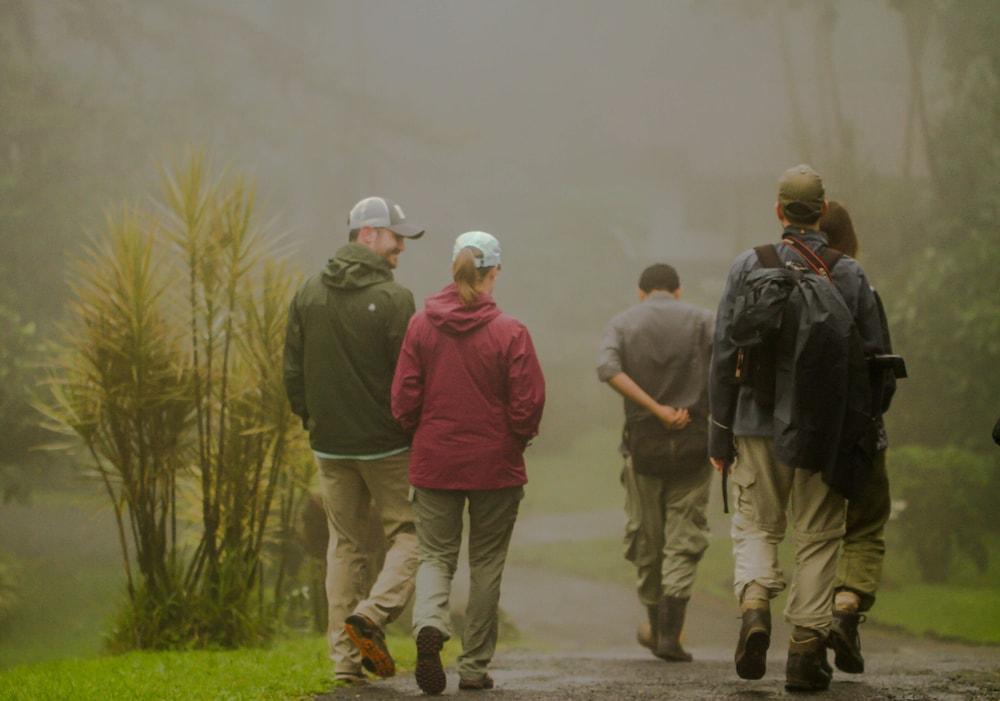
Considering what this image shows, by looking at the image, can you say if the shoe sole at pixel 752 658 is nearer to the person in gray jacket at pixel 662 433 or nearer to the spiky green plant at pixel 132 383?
the person in gray jacket at pixel 662 433

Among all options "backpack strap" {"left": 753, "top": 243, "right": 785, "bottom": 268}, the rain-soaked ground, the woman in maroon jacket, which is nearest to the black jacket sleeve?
the woman in maroon jacket

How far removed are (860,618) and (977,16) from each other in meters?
13.6

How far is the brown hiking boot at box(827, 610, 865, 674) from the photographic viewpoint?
5.20 meters

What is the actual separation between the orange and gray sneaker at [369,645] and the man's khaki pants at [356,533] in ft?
0.73

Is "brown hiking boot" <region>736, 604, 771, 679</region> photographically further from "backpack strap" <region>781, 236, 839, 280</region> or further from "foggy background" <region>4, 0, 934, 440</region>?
"foggy background" <region>4, 0, 934, 440</region>

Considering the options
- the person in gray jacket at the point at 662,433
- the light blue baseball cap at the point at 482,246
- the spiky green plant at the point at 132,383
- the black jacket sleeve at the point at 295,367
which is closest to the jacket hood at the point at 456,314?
the light blue baseball cap at the point at 482,246

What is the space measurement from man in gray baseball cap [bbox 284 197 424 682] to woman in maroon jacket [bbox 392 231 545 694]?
11.8 inches

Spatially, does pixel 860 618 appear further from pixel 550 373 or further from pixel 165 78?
pixel 165 78

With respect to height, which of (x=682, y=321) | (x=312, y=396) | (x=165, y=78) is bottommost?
(x=312, y=396)

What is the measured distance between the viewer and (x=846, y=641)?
5.26 m

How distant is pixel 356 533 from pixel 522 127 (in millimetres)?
15963

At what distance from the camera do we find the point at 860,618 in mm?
5512

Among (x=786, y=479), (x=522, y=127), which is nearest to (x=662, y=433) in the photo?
→ (x=786, y=479)

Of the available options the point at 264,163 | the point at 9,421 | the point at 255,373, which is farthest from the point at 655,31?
the point at 255,373
